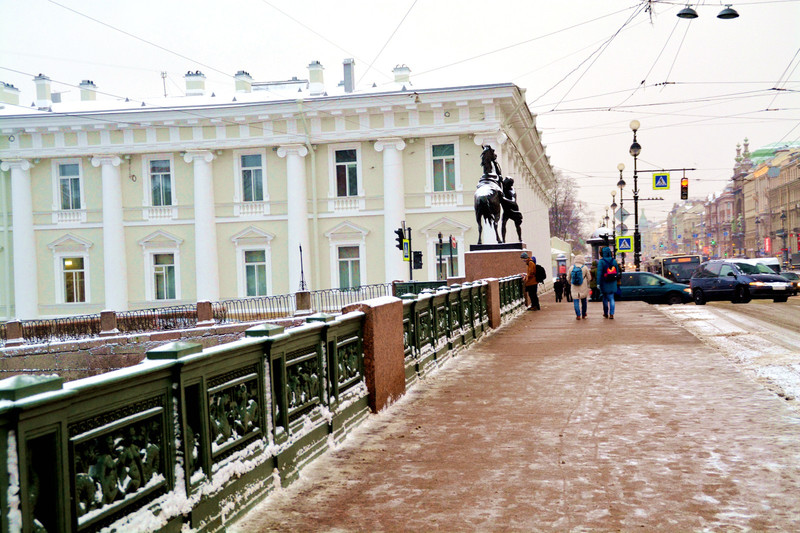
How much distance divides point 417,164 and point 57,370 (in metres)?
18.8

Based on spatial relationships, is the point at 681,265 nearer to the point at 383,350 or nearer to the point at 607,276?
the point at 607,276

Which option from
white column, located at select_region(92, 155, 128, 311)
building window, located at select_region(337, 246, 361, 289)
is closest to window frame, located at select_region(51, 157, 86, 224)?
white column, located at select_region(92, 155, 128, 311)

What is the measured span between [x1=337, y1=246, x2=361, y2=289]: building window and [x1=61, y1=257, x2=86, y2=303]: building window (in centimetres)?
1345

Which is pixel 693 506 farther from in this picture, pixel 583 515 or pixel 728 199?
pixel 728 199

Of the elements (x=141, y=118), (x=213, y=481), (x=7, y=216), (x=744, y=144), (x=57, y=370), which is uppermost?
(x=744, y=144)

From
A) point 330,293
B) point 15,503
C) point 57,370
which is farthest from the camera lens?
point 330,293

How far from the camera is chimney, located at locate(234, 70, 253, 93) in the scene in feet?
143

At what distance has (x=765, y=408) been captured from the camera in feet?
28.5

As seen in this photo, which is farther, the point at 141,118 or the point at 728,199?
the point at 728,199

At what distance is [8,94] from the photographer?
146ft

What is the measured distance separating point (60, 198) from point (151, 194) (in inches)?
188

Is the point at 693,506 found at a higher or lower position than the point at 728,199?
lower

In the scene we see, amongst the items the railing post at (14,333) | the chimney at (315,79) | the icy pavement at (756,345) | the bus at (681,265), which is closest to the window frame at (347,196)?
the chimney at (315,79)

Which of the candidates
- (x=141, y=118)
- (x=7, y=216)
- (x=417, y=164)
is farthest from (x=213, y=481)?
(x=7, y=216)
